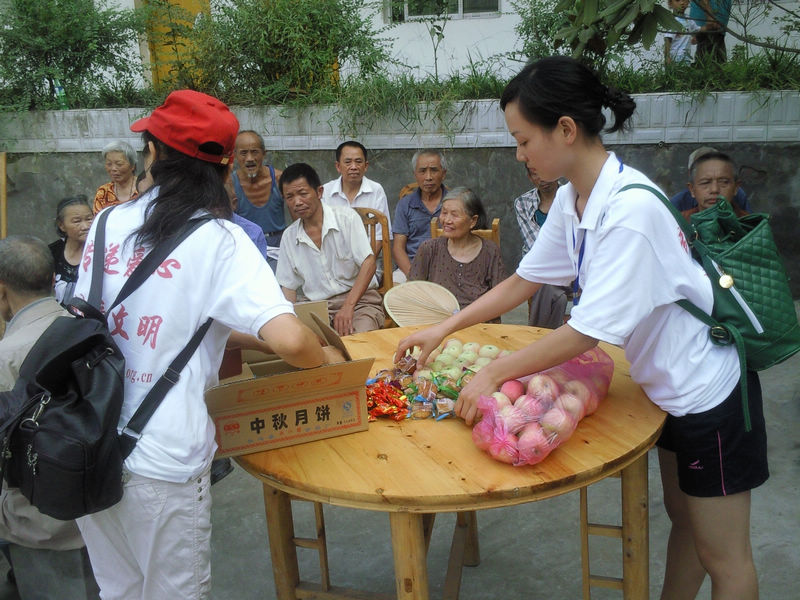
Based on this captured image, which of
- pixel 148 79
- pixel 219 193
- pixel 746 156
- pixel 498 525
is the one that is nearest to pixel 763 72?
pixel 746 156

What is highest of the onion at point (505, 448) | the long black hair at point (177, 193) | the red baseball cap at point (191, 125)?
the red baseball cap at point (191, 125)

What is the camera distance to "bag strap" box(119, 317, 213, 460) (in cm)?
153

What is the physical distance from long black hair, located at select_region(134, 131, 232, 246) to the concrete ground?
1523 mm

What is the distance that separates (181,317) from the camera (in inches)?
60.6

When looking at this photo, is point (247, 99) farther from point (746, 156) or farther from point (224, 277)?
point (224, 277)

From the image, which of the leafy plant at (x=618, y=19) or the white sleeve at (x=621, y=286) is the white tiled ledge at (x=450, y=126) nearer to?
the leafy plant at (x=618, y=19)

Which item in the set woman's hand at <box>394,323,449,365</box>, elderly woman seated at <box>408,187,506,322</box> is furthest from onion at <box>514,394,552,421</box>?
elderly woman seated at <box>408,187,506,322</box>

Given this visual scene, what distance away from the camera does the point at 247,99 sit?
21.2 ft

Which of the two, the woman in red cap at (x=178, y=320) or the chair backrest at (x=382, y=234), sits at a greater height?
the woman in red cap at (x=178, y=320)

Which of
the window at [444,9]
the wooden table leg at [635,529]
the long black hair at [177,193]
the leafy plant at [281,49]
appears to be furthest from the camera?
the window at [444,9]

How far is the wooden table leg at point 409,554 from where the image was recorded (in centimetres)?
156

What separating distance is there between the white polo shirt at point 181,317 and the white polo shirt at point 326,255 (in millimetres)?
2366

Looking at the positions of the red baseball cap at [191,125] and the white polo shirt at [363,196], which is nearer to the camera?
the red baseball cap at [191,125]

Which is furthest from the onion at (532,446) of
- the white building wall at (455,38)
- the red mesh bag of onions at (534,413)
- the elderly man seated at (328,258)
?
the white building wall at (455,38)
